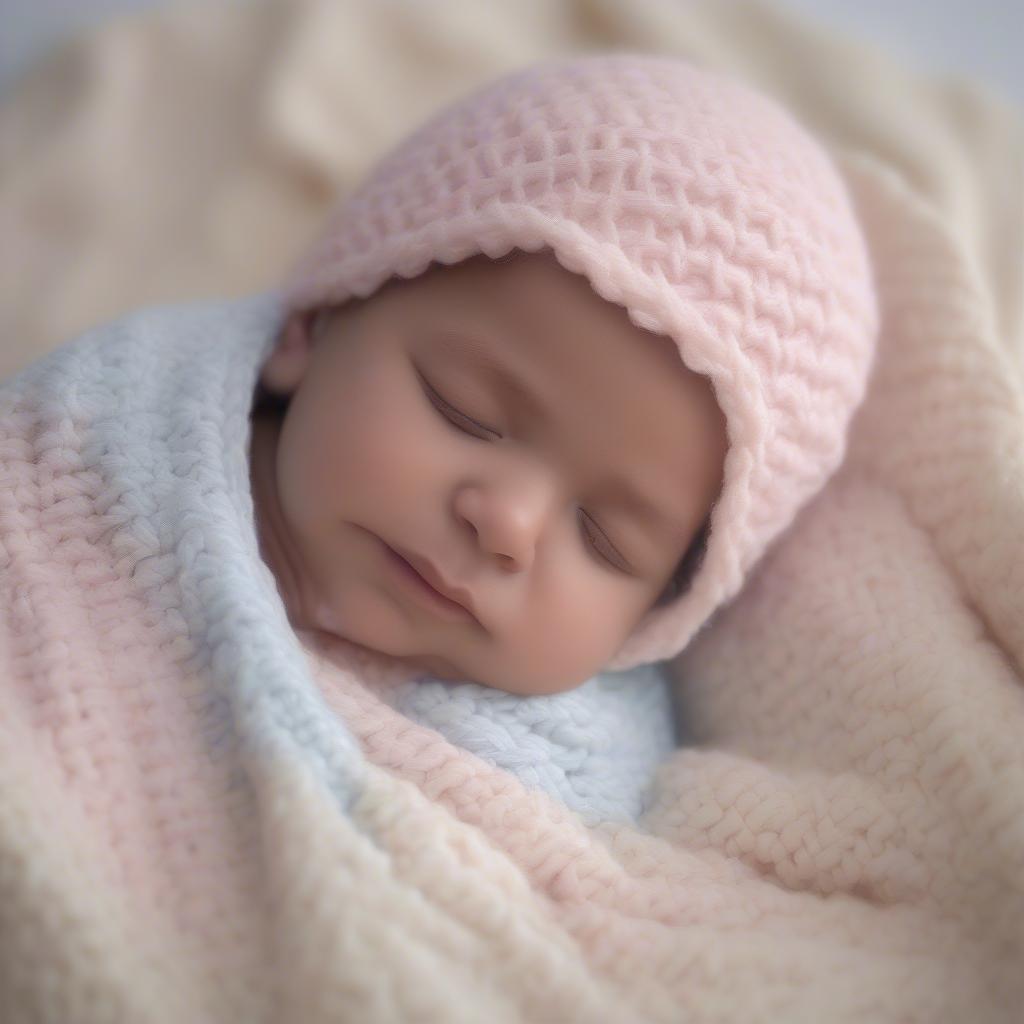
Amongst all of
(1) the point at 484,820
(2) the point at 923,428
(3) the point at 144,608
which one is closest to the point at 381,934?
(1) the point at 484,820

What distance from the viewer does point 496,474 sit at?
1.10 metres

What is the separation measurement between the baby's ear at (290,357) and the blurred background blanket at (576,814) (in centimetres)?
37

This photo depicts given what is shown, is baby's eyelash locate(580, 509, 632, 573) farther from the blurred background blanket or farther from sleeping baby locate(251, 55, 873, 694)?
the blurred background blanket

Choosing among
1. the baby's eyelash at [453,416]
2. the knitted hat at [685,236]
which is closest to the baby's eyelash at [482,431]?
the baby's eyelash at [453,416]

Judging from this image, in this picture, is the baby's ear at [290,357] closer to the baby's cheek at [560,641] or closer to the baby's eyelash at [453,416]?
the baby's eyelash at [453,416]

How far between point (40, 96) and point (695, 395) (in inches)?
56.6

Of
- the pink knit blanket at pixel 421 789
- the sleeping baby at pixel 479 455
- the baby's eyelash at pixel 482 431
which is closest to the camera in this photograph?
the pink knit blanket at pixel 421 789

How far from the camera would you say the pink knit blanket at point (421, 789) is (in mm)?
857

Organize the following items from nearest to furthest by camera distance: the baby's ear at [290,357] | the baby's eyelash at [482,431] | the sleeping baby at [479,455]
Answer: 1. the sleeping baby at [479,455]
2. the baby's eyelash at [482,431]
3. the baby's ear at [290,357]

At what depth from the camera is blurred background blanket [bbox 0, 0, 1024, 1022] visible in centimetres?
86

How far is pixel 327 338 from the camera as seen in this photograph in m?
1.27

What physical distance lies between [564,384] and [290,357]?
399mm

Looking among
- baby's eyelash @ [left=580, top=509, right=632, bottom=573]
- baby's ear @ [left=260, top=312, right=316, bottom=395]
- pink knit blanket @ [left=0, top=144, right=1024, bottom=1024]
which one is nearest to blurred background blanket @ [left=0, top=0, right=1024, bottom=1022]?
pink knit blanket @ [left=0, top=144, right=1024, bottom=1024]

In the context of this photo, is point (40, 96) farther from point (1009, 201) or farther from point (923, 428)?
point (1009, 201)
